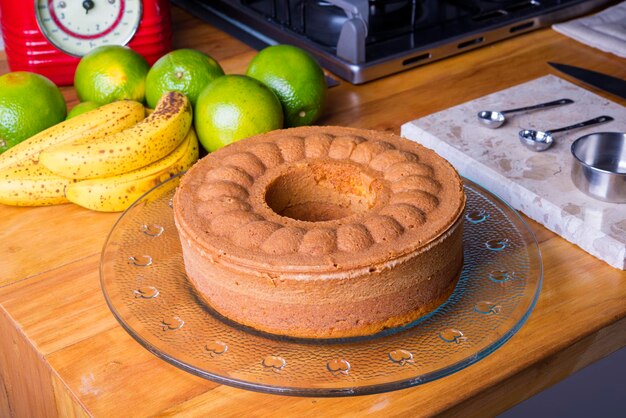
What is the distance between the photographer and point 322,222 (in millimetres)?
807

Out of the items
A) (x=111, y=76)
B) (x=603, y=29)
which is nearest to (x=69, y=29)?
(x=111, y=76)

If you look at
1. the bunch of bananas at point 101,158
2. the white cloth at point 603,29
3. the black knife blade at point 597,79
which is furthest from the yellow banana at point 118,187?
the white cloth at point 603,29

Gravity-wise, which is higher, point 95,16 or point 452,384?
point 95,16

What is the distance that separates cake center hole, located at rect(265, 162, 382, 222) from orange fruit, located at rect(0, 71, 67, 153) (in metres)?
0.39

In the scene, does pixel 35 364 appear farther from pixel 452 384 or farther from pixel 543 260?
pixel 543 260

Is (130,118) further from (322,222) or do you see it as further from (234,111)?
(322,222)

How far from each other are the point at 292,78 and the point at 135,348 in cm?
47

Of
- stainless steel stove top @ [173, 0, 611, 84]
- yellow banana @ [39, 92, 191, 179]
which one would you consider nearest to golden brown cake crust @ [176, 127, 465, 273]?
yellow banana @ [39, 92, 191, 179]

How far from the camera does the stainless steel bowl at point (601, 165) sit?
37.7 inches

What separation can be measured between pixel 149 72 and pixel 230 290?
0.47 m

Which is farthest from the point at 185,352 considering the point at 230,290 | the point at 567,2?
the point at 567,2

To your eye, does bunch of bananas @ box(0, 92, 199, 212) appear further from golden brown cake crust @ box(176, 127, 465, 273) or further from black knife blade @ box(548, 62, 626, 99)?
black knife blade @ box(548, 62, 626, 99)

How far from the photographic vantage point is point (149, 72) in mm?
1148

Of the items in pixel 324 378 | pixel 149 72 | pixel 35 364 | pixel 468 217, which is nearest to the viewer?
pixel 324 378
